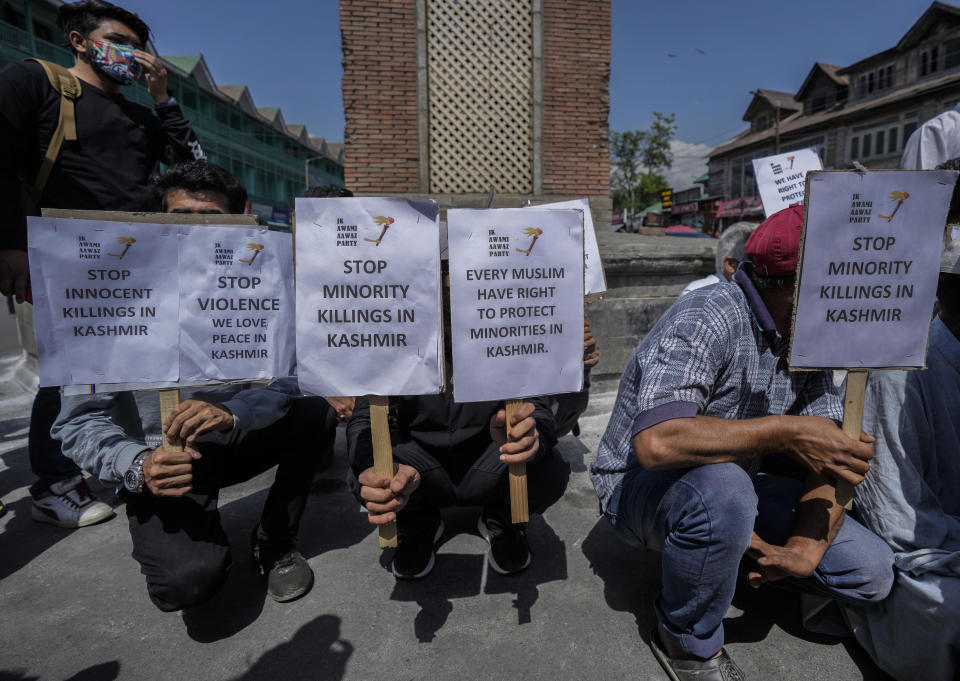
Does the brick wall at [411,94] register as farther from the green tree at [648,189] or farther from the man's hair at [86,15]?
the green tree at [648,189]

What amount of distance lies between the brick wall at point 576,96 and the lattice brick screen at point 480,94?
27 centimetres

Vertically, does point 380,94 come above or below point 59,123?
above

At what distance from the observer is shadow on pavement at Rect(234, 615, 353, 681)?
1.70 meters

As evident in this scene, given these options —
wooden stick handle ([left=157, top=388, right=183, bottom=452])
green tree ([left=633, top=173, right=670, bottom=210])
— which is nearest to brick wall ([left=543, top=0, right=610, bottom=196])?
wooden stick handle ([left=157, top=388, right=183, bottom=452])

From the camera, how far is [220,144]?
32.5 metres

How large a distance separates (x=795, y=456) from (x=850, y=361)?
31cm

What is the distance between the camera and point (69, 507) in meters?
2.58

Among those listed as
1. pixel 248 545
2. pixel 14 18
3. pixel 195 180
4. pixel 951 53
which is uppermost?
pixel 951 53

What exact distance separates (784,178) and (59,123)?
12.7 ft

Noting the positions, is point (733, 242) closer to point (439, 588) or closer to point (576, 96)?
point (439, 588)

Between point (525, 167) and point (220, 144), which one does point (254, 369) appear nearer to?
point (525, 167)

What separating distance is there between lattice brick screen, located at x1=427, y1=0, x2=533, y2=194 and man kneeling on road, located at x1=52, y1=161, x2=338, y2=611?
5.40 meters

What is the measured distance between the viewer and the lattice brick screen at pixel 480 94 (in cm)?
698

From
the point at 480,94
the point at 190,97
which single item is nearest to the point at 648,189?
the point at 190,97
